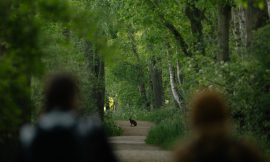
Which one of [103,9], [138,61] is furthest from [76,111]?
[138,61]

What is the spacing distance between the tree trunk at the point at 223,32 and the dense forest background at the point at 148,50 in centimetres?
4

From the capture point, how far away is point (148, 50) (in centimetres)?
4716

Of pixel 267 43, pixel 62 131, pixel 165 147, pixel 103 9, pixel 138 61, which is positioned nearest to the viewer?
pixel 62 131

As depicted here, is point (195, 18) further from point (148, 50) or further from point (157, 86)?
point (157, 86)

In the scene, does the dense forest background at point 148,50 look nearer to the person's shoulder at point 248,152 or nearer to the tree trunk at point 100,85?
the tree trunk at point 100,85

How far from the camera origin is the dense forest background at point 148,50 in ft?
30.8

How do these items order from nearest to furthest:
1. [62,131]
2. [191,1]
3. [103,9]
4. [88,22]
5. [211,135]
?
[211,135]
[62,131]
[88,22]
[191,1]
[103,9]

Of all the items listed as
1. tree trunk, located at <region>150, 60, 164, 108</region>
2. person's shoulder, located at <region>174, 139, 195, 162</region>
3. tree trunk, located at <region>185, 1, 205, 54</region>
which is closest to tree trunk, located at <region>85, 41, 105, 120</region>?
tree trunk, located at <region>185, 1, 205, 54</region>

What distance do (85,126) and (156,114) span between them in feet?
169

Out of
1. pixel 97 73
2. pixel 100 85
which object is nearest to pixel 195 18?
pixel 100 85

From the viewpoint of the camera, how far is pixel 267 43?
19.9 metres

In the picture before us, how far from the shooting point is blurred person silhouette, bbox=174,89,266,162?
220 inches

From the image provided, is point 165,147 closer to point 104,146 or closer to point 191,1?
point 191,1

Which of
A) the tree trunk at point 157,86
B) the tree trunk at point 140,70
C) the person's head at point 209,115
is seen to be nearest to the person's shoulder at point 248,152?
the person's head at point 209,115
